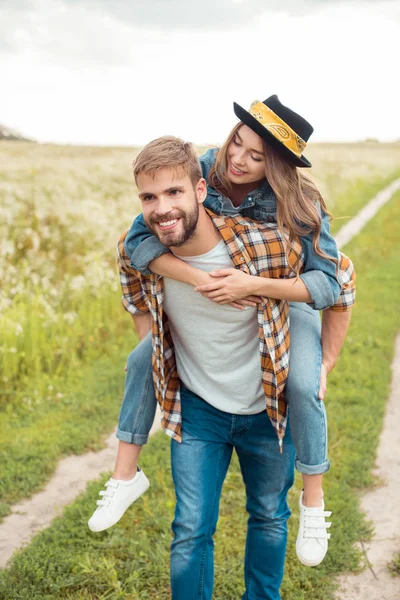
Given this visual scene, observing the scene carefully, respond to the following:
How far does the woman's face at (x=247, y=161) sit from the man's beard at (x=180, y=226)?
0.38 metres

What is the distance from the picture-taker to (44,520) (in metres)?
4.54

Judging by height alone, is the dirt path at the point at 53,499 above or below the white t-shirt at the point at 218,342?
below

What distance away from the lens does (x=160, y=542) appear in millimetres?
4113

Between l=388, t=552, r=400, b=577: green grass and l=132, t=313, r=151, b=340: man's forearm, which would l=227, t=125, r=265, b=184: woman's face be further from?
l=388, t=552, r=400, b=577: green grass

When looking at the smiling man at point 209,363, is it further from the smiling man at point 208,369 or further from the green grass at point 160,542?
the green grass at point 160,542

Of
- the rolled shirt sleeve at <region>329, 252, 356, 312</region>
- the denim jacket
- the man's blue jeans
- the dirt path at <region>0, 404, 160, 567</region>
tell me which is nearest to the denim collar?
the denim jacket

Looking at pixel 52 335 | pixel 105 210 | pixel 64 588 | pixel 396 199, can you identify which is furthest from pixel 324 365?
pixel 396 199

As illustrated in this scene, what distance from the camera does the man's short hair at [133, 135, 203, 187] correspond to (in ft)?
8.71

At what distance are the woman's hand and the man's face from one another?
0.68ft

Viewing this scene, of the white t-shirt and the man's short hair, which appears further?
the white t-shirt

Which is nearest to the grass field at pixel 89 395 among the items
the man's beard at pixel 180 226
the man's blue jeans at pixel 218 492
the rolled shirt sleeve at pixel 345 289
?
the man's blue jeans at pixel 218 492

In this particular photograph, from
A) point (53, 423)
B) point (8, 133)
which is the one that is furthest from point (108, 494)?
point (8, 133)

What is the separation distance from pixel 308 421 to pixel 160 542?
171 centimetres

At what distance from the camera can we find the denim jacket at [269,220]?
9.38 feet
